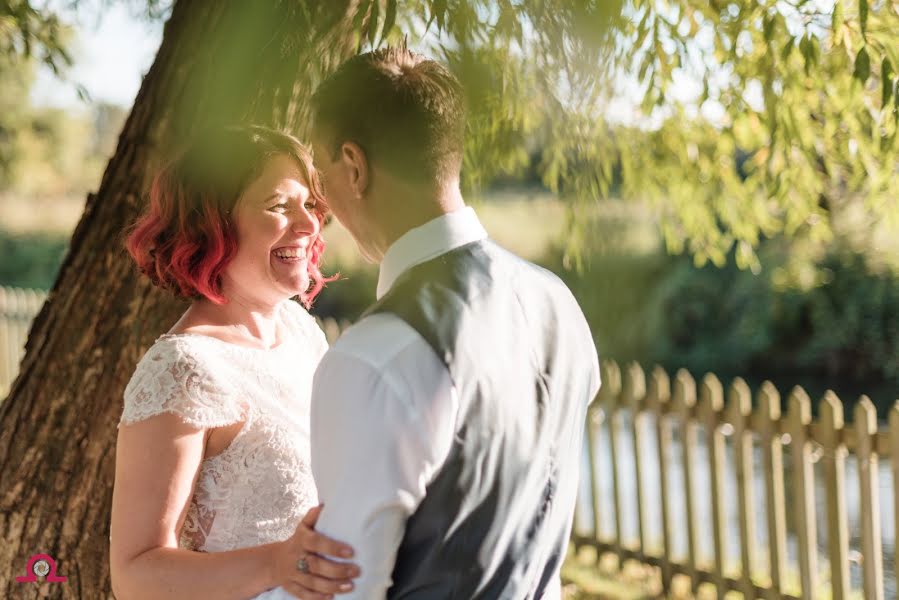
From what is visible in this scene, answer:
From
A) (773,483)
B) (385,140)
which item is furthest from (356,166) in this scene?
(773,483)

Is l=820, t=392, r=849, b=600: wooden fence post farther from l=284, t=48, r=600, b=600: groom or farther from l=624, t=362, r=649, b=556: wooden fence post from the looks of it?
l=284, t=48, r=600, b=600: groom

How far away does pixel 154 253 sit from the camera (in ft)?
6.79

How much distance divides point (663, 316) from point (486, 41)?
13.6m

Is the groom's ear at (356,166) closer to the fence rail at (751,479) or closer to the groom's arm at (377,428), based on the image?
the groom's arm at (377,428)

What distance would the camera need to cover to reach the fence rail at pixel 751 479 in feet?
15.7

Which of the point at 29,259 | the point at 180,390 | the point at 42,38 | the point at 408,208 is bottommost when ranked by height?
the point at 180,390

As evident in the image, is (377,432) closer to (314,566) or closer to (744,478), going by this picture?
(314,566)

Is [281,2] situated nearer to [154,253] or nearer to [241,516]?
[154,253]

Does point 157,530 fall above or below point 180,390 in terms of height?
below

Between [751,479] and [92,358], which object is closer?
[92,358]

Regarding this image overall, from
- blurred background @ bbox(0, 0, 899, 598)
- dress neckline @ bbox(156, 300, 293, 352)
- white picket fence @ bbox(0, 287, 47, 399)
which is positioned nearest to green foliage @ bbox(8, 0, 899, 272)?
blurred background @ bbox(0, 0, 899, 598)

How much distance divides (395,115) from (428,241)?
204 millimetres

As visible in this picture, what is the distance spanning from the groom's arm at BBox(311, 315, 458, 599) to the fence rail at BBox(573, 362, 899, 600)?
3692mm

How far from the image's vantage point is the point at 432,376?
1.41m
